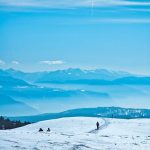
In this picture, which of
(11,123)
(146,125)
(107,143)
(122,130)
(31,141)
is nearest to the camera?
(31,141)

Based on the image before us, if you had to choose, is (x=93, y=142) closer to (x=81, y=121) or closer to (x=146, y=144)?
(x=146, y=144)

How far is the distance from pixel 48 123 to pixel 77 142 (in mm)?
46407

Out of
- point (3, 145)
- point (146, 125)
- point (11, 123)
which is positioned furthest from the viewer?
point (11, 123)

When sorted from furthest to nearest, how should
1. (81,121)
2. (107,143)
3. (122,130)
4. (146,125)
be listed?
(81,121), (146,125), (122,130), (107,143)

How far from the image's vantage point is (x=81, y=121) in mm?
94938

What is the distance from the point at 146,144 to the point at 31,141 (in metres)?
11.1

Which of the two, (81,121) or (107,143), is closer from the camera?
(107,143)

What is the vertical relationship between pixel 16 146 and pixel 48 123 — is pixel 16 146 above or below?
below

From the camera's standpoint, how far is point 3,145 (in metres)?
45.1

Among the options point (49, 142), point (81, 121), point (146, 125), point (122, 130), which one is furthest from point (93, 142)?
point (81, 121)

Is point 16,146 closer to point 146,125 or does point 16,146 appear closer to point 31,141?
point 31,141

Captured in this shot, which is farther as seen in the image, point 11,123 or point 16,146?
point 11,123

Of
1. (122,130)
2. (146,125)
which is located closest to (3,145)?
(122,130)

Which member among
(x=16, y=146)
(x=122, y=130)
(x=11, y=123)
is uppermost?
(x=11, y=123)
